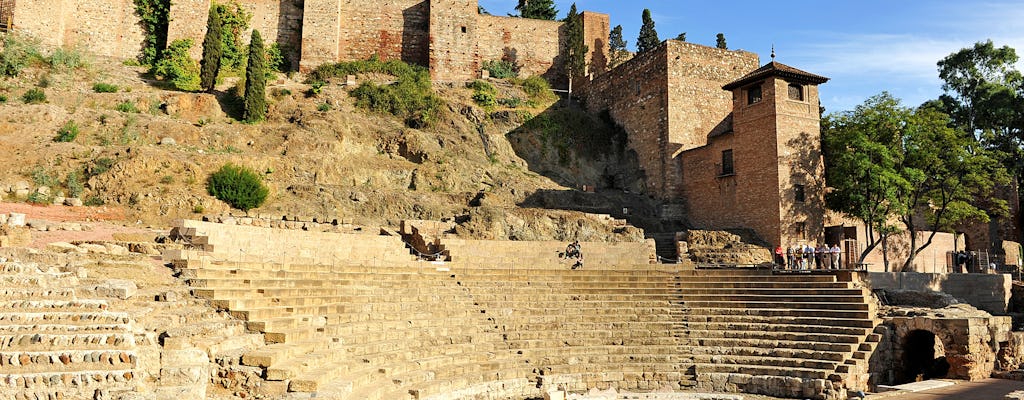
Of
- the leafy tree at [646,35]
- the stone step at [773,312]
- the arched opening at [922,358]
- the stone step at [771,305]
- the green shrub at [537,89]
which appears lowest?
the arched opening at [922,358]

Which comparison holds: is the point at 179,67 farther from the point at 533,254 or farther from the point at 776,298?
the point at 776,298

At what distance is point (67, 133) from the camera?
21922 mm

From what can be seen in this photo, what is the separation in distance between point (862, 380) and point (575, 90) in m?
27.2

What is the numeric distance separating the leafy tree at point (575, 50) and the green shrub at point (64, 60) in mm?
25183

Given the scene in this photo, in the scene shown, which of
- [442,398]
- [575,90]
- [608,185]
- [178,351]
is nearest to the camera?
[178,351]

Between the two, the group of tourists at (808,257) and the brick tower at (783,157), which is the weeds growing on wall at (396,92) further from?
the group of tourists at (808,257)

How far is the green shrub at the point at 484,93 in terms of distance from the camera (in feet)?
114

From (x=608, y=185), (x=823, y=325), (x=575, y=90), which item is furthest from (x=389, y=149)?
(x=823, y=325)

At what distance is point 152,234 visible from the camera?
1566cm

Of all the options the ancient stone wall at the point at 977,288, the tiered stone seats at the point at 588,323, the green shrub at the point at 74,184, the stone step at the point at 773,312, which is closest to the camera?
the tiered stone seats at the point at 588,323

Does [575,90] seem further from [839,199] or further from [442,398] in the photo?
[442,398]

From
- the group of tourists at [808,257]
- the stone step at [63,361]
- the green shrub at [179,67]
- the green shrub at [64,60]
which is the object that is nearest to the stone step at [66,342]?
the stone step at [63,361]

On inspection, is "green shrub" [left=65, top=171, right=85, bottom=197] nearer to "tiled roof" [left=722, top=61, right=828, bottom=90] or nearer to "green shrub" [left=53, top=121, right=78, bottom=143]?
"green shrub" [left=53, top=121, right=78, bottom=143]

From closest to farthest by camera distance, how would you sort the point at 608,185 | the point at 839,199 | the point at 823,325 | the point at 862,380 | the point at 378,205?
1. the point at 862,380
2. the point at 823,325
3. the point at 378,205
4. the point at 839,199
5. the point at 608,185
